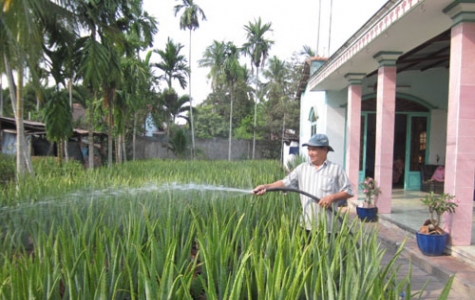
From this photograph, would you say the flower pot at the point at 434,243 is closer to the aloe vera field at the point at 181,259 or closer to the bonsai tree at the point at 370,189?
the aloe vera field at the point at 181,259

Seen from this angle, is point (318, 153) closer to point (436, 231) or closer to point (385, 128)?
point (436, 231)

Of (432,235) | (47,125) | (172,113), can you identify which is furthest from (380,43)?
(172,113)

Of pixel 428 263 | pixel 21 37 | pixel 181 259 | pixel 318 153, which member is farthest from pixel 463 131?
pixel 21 37

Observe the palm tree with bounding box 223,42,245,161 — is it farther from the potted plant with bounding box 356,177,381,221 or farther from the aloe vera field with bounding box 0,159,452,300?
the aloe vera field with bounding box 0,159,452,300

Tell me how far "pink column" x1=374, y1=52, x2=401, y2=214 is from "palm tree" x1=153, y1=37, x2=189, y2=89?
653 inches

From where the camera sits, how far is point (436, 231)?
15.2 ft

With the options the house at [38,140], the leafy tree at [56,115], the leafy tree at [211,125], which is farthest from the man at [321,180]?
the leafy tree at [211,125]

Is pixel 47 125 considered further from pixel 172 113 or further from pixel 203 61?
pixel 203 61

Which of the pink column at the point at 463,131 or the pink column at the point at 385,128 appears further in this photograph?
the pink column at the point at 385,128

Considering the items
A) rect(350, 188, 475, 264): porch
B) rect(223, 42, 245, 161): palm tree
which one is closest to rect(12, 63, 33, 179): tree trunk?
rect(350, 188, 475, 264): porch

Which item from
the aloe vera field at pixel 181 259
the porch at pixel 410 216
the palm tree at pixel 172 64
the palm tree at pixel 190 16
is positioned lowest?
the porch at pixel 410 216

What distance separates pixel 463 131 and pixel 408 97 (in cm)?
603

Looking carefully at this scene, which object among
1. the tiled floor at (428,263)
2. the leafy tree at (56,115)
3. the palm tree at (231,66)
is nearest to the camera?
the tiled floor at (428,263)

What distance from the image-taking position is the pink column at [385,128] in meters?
6.62
